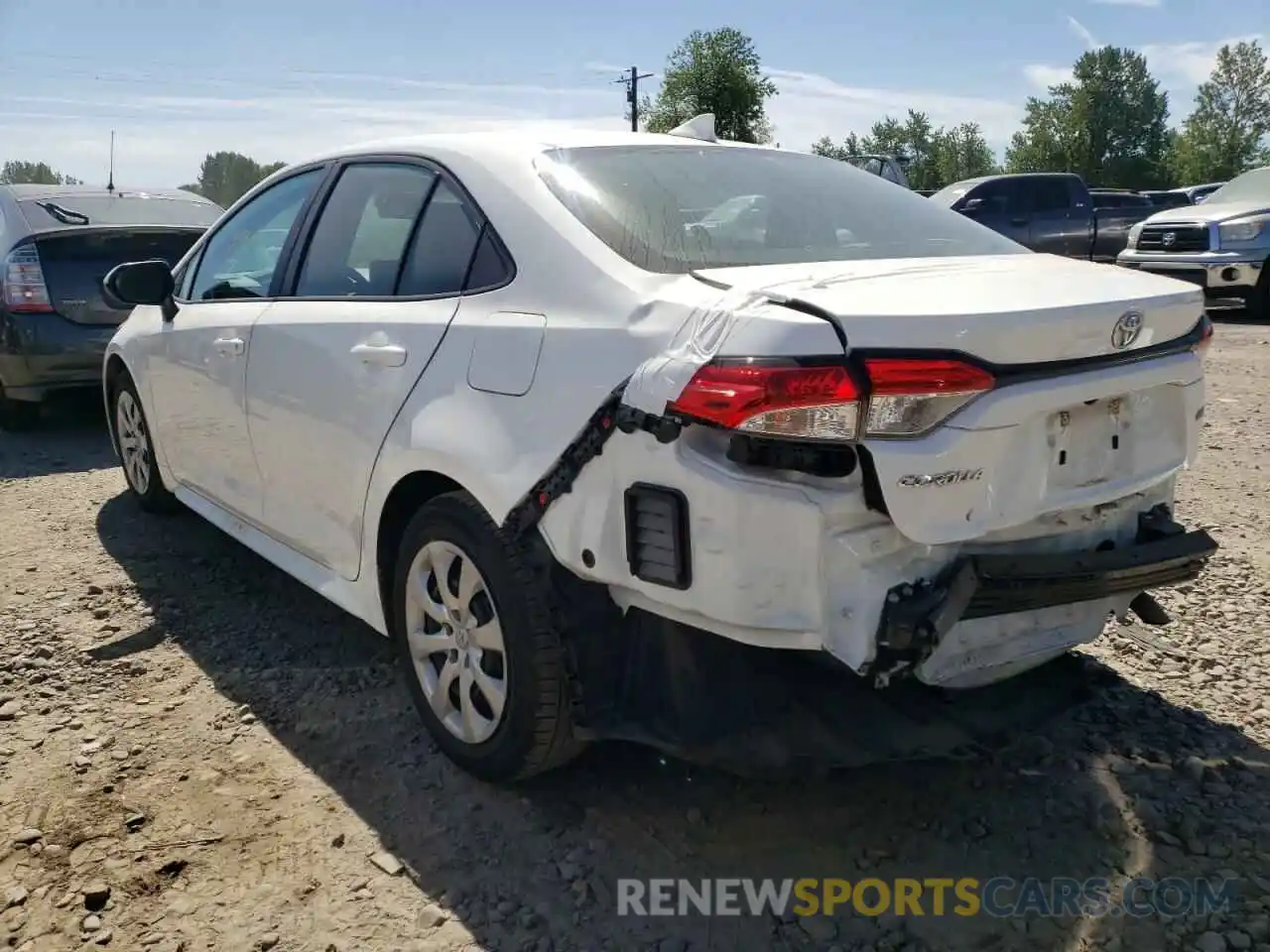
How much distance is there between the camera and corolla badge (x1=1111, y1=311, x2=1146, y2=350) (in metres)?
2.25

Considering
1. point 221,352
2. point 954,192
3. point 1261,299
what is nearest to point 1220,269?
point 1261,299

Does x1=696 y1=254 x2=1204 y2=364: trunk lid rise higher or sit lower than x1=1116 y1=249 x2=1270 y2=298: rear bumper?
lower

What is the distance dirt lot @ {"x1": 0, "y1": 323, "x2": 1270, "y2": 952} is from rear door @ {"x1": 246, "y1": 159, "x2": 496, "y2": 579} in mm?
580

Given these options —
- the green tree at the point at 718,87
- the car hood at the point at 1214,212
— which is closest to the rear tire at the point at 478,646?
the car hood at the point at 1214,212

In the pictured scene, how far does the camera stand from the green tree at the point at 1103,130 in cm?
7062

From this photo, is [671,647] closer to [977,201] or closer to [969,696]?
[969,696]

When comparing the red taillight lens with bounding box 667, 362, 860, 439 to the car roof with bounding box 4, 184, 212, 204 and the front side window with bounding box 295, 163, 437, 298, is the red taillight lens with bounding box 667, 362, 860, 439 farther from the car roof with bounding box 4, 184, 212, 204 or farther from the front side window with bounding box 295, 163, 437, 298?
the car roof with bounding box 4, 184, 212, 204

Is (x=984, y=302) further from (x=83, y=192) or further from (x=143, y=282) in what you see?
(x=83, y=192)

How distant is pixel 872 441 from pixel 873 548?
0.21 metres

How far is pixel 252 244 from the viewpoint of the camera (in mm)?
3922

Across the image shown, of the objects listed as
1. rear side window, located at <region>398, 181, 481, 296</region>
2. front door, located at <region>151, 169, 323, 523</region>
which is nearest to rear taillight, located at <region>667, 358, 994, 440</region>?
rear side window, located at <region>398, 181, 481, 296</region>

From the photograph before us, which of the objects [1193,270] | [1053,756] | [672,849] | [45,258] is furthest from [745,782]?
[1193,270]

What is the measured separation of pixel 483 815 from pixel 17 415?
599cm

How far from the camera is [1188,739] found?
9.61 feet
